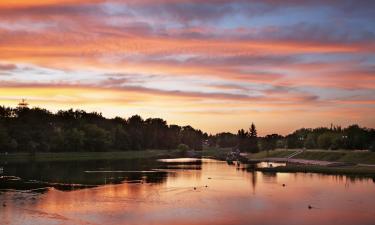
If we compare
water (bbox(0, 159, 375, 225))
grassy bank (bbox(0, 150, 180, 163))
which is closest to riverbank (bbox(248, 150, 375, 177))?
water (bbox(0, 159, 375, 225))

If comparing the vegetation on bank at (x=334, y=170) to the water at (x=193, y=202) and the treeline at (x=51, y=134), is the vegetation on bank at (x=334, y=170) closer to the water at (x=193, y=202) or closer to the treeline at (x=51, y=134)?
the water at (x=193, y=202)

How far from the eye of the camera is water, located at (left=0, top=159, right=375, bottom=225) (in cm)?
4125

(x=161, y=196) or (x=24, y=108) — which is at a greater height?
(x=24, y=108)

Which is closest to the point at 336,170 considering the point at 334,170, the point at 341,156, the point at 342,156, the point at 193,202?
the point at 334,170

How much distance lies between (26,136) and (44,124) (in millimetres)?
16675

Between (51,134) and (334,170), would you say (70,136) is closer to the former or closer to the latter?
(51,134)

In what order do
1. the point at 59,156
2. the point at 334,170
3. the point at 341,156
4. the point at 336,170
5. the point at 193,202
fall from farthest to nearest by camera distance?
the point at 59,156
the point at 341,156
the point at 334,170
the point at 336,170
the point at 193,202

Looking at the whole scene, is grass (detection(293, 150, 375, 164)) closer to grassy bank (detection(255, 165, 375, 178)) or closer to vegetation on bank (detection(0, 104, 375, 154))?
vegetation on bank (detection(0, 104, 375, 154))

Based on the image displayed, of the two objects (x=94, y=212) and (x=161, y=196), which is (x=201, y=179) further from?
(x=94, y=212)

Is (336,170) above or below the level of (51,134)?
below

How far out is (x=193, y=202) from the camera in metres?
50.8

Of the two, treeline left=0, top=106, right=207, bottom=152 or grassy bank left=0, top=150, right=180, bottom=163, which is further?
treeline left=0, top=106, right=207, bottom=152

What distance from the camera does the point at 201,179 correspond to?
77562mm

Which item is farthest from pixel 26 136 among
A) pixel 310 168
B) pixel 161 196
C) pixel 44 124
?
pixel 161 196
